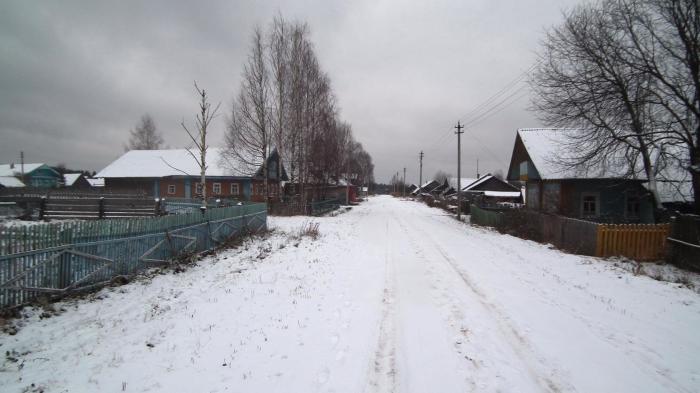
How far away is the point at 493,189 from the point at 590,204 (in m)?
19.6

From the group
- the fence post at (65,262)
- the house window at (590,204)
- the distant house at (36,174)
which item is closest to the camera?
the fence post at (65,262)

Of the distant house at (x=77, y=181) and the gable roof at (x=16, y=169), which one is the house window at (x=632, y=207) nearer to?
the gable roof at (x=16, y=169)

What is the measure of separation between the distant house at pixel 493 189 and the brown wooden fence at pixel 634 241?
2576 cm

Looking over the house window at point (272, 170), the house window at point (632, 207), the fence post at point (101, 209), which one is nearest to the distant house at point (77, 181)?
the house window at point (272, 170)

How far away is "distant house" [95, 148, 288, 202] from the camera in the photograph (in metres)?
34.8

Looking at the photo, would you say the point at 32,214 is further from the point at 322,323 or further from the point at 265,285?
the point at 322,323

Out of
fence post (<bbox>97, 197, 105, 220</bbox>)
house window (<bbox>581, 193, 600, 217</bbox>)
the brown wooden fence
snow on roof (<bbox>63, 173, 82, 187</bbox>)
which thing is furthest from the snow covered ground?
snow on roof (<bbox>63, 173, 82, 187</bbox>)

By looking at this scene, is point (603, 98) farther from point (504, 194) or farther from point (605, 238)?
point (504, 194)

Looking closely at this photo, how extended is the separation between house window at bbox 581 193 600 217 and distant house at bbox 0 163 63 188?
6880 cm

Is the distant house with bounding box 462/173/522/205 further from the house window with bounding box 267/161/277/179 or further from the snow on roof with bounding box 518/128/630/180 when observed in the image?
the house window with bounding box 267/161/277/179

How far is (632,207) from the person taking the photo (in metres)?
18.2

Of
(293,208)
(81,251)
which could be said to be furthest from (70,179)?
(81,251)

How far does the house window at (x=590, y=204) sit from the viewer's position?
1872cm

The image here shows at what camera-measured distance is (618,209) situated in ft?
60.4
